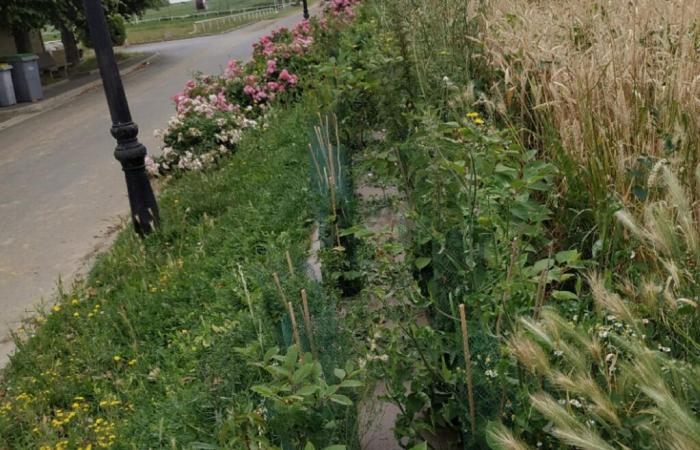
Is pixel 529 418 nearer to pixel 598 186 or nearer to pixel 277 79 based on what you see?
pixel 598 186

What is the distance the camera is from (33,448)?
3590mm

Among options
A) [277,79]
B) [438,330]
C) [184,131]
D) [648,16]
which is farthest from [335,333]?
[277,79]

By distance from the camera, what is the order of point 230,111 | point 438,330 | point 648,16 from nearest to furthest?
point 438,330
point 648,16
point 230,111

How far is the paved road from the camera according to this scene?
6.32 metres

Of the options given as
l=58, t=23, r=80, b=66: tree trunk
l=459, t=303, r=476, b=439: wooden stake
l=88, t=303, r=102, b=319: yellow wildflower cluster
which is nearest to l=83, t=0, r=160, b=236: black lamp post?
l=88, t=303, r=102, b=319: yellow wildflower cluster

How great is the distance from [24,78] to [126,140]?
14.0 m

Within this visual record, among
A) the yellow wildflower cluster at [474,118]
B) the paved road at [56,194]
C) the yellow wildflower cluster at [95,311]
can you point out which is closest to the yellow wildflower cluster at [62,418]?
the yellow wildflower cluster at [95,311]

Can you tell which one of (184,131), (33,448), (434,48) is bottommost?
(33,448)

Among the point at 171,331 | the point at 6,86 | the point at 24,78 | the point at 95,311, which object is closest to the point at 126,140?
the point at 95,311

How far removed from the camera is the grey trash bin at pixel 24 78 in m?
18.6

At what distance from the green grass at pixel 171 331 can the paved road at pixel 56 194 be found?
0.54 metres

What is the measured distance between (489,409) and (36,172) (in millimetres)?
9540

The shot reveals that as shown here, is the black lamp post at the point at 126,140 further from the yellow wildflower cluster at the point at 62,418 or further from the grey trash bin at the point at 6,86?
the grey trash bin at the point at 6,86

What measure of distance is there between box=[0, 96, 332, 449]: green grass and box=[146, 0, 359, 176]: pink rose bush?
1.72 m
